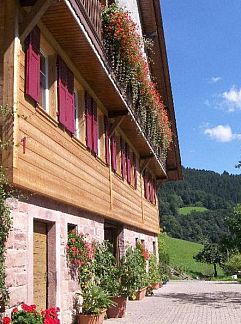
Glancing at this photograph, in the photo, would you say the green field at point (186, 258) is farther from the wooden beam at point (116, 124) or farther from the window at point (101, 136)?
the window at point (101, 136)

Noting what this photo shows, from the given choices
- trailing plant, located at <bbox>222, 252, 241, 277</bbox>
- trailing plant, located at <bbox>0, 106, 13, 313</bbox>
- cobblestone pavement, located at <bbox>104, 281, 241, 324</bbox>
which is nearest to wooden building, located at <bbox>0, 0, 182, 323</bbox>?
trailing plant, located at <bbox>0, 106, 13, 313</bbox>

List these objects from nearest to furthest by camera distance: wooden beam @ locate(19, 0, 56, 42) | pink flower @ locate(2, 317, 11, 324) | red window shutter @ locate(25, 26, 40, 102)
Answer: pink flower @ locate(2, 317, 11, 324) < wooden beam @ locate(19, 0, 56, 42) < red window shutter @ locate(25, 26, 40, 102)

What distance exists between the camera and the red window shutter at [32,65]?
700 centimetres

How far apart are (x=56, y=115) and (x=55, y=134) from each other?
42 cm

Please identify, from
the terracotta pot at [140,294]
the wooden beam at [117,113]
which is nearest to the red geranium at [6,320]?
the wooden beam at [117,113]

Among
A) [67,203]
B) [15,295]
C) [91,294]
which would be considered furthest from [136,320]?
[15,295]

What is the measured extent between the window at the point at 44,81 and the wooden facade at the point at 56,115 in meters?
0.08

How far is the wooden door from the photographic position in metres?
7.61

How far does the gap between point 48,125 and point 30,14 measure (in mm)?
1858

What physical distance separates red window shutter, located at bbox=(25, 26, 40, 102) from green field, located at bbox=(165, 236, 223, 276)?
178 feet

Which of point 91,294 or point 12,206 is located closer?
point 12,206

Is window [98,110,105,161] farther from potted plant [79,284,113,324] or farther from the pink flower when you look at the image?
the pink flower

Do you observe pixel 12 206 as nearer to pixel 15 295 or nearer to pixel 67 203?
Answer: pixel 15 295

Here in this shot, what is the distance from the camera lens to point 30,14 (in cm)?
679
